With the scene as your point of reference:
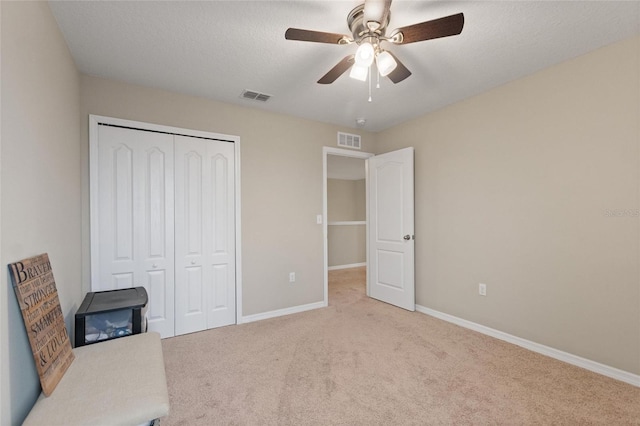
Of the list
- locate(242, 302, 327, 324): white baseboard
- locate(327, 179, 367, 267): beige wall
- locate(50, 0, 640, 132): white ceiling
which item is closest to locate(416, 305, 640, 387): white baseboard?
locate(242, 302, 327, 324): white baseboard

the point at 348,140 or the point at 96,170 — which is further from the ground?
the point at 348,140

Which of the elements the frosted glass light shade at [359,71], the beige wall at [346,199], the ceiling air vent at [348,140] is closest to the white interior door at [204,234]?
the ceiling air vent at [348,140]

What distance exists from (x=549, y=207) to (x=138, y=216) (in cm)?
376

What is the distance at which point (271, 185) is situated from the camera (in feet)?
11.6

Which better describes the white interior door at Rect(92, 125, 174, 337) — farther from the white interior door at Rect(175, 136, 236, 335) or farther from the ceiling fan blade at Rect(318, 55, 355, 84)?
the ceiling fan blade at Rect(318, 55, 355, 84)

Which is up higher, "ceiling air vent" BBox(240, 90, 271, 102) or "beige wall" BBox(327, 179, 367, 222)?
"ceiling air vent" BBox(240, 90, 271, 102)

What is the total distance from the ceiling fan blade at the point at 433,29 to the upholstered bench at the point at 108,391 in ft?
7.15

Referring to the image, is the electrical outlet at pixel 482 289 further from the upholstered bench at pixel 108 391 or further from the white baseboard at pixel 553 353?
the upholstered bench at pixel 108 391

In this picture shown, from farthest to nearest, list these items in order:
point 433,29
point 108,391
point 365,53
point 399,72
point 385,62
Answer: point 399,72
point 385,62
point 365,53
point 433,29
point 108,391

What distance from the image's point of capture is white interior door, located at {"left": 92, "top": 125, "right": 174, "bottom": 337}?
266cm

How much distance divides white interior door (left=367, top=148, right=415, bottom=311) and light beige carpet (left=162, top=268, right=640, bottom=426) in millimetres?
814

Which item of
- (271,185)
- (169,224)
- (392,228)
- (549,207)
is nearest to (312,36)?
(271,185)

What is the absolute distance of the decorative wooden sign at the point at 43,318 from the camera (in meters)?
1.21

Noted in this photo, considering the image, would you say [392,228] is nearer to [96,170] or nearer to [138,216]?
[138,216]
